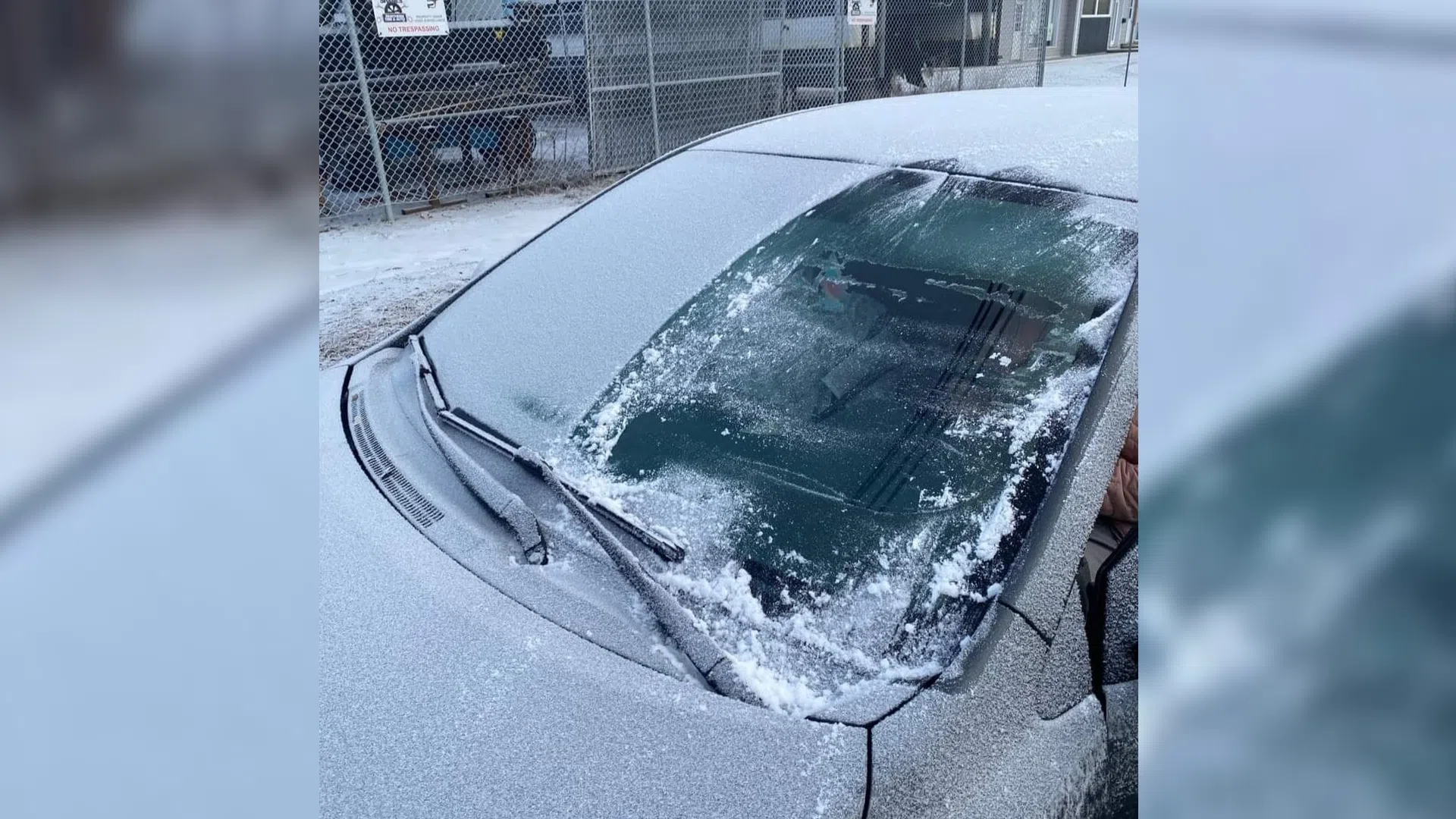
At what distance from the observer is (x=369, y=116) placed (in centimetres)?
625

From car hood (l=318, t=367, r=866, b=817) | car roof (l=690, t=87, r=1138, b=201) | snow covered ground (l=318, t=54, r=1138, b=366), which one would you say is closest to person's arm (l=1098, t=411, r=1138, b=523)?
car roof (l=690, t=87, r=1138, b=201)

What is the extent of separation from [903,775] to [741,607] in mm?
313

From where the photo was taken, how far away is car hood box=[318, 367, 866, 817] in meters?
1.02

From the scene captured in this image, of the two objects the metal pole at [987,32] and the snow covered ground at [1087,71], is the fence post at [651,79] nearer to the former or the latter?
the metal pole at [987,32]

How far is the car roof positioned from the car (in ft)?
0.04

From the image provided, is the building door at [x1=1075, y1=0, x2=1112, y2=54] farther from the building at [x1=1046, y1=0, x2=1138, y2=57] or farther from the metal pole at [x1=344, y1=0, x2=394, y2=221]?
the metal pole at [x1=344, y1=0, x2=394, y2=221]

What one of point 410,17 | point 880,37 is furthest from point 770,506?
point 880,37

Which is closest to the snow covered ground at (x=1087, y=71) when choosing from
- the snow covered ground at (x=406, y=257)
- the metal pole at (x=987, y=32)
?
the metal pole at (x=987, y=32)

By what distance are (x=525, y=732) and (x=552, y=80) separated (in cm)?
710
